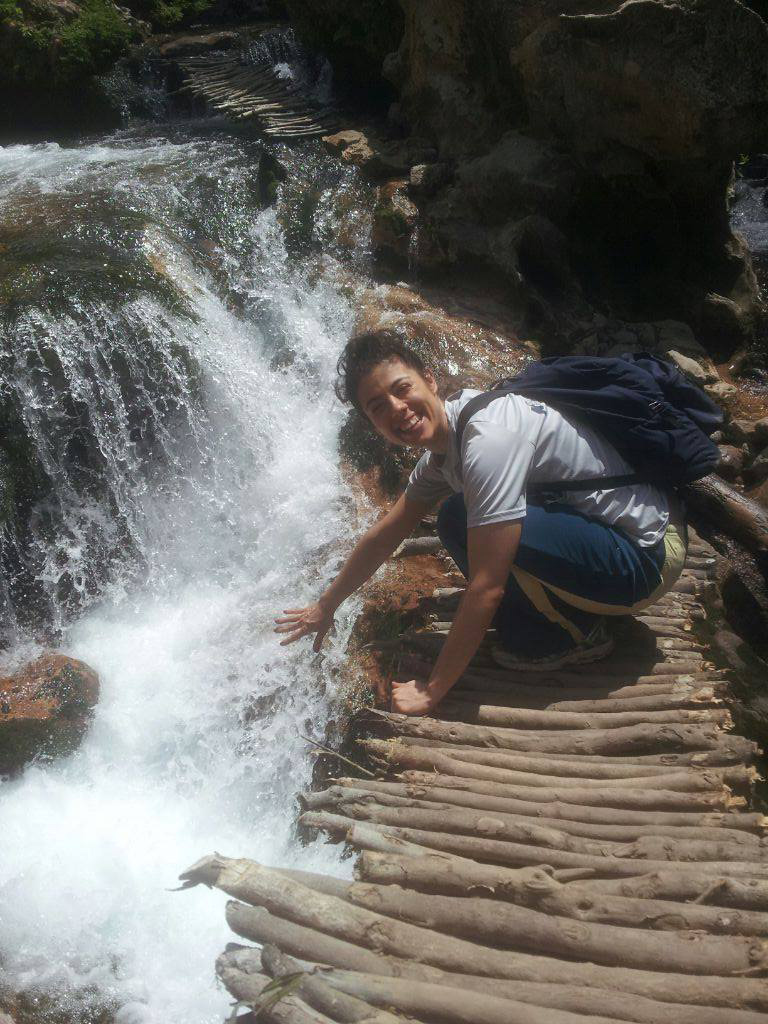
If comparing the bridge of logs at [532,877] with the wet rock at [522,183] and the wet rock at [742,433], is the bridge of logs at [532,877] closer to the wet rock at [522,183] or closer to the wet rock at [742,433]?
the wet rock at [742,433]

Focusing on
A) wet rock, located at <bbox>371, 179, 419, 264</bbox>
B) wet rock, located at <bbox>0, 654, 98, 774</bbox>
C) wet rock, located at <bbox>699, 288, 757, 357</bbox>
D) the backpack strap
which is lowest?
wet rock, located at <bbox>0, 654, 98, 774</bbox>

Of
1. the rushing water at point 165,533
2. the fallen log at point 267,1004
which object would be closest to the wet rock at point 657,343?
the rushing water at point 165,533

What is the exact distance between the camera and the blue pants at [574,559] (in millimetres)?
2436

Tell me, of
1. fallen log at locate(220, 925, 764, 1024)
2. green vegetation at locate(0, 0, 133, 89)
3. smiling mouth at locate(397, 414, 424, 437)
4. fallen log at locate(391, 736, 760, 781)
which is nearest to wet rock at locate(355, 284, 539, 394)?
smiling mouth at locate(397, 414, 424, 437)

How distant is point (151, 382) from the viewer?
17.1 ft

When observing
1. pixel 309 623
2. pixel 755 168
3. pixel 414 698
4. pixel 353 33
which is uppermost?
pixel 353 33

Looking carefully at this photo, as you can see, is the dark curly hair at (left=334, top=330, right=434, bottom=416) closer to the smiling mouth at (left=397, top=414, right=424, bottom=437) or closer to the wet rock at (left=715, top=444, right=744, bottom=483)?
the smiling mouth at (left=397, top=414, right=424, bottom=437)

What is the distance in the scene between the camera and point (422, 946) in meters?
1.84

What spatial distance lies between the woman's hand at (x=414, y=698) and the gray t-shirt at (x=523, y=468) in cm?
65

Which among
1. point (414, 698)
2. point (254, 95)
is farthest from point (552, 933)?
point (254, 95)

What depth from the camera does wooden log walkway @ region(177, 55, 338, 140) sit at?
8148 millimetres

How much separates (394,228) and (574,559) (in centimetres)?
460

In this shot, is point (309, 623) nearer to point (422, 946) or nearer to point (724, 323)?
point (422, 946)

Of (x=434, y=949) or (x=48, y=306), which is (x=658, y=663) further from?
(x=48, y=306)
